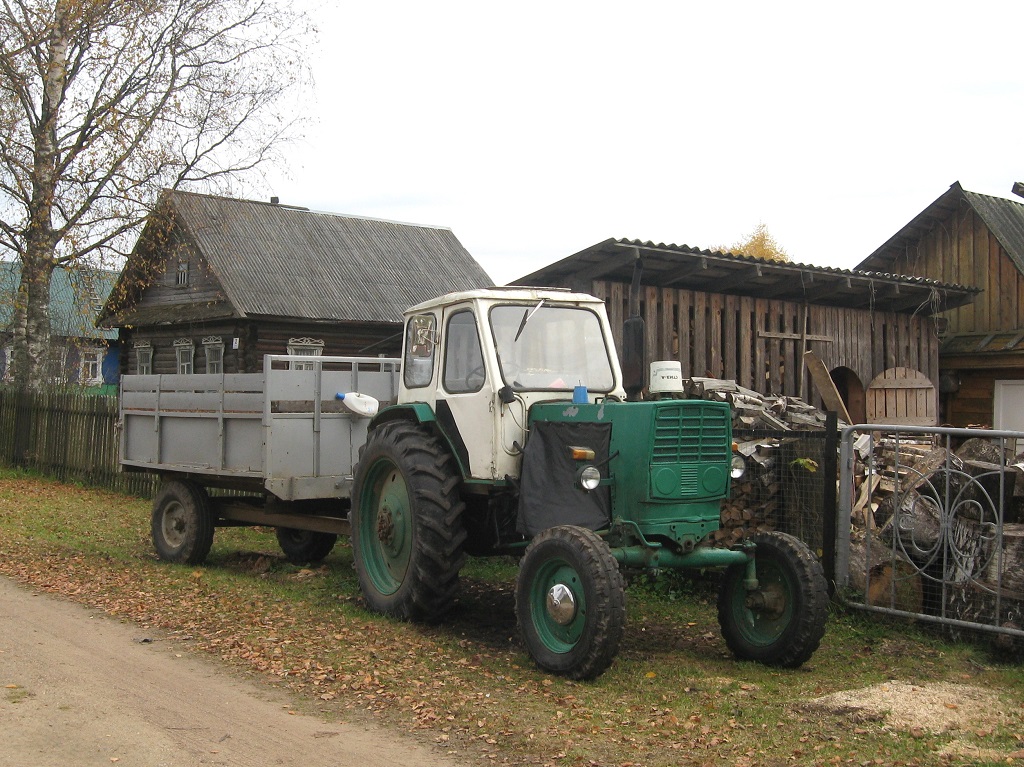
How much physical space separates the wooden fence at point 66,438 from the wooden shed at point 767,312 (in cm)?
946

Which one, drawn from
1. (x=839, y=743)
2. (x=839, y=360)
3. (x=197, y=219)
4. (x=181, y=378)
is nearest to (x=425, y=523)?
(x=839, y=743)

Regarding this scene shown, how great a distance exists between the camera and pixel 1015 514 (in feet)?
25.5

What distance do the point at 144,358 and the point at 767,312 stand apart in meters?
20.9

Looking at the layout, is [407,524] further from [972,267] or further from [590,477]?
[972,267]

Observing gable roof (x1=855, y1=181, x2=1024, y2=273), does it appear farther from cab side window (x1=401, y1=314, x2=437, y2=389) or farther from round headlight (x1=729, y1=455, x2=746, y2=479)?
cab side window (x1=401, y1=314, x2=437, y2=389)

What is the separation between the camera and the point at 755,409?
10250mm

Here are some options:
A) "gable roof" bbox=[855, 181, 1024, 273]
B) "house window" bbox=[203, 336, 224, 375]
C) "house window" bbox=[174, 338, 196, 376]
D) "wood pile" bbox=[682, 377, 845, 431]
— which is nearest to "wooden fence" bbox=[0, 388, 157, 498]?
"house window" bbox=[203, 336, 224, 375]

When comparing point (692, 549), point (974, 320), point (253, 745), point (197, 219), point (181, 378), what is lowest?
point (253, 745)

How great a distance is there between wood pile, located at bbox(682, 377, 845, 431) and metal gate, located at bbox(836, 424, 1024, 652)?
113cm

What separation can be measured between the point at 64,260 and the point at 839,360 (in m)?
15.6

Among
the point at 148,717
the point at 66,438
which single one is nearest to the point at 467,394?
the point at 148,717

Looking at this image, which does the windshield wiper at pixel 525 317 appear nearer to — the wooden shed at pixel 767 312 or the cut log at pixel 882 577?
the cut log at pixel 882 577

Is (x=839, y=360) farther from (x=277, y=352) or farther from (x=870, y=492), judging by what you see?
(x=277, y=352)

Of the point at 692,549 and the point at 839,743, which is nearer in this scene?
the point at 839,743
